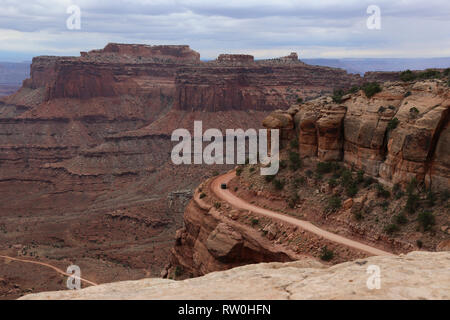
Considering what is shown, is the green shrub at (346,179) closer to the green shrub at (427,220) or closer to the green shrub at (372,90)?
the green shrub at (372,90)

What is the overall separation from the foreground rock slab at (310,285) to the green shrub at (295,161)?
23.1 metres

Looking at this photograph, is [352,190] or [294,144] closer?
[352,190]

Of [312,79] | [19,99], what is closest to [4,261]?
[312,79]

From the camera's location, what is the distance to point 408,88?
1444 inches

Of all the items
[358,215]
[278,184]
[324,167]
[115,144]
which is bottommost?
[115,144]

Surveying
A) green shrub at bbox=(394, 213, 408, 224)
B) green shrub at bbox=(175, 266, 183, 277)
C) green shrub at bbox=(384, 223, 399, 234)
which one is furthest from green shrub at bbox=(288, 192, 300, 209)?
green shrub at bbox=(175, 266, 183, 277)

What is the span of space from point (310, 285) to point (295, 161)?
1072 inches

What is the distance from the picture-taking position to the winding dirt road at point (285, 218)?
1252 inches

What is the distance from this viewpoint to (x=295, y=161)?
140ft

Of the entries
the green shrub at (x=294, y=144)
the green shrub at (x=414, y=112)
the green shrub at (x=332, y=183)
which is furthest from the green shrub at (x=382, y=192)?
the green shrub at (x=294, y=144)

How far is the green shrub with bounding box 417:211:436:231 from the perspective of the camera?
3100 cm

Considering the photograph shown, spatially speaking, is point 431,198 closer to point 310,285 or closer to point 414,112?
point 414,112

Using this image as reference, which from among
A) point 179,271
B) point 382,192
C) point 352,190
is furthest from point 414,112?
point 179,271
